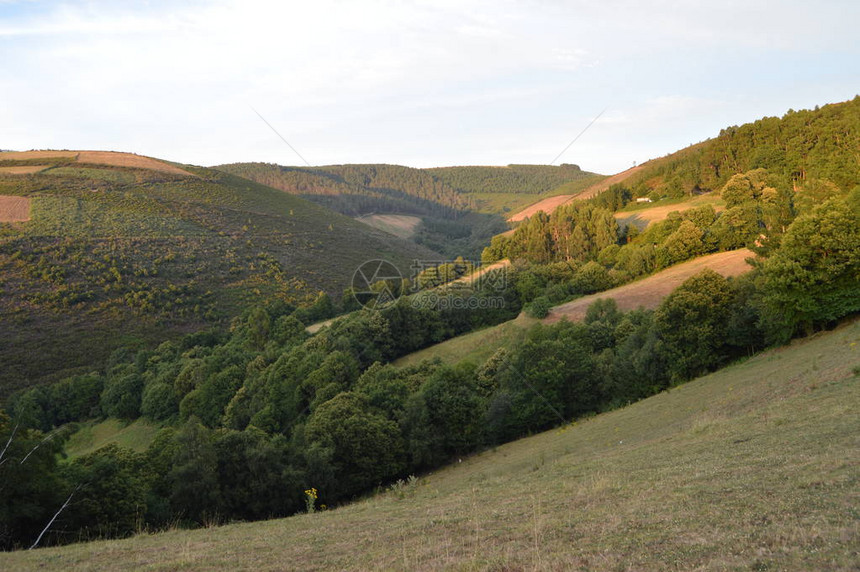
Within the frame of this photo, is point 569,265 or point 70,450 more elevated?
point 569,265

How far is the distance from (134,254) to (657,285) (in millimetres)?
82894

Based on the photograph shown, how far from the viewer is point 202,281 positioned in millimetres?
87438

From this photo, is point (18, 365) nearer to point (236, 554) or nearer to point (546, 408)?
point (546, 408)

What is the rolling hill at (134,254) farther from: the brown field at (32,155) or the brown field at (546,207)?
the brown field at (546,207)

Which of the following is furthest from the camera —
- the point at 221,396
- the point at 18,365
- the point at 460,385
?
the point at 18,365

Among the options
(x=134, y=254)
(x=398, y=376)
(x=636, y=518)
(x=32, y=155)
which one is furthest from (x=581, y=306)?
(x=32, y=155)

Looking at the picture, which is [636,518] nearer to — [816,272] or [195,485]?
[195,485]

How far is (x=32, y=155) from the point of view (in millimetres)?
127125

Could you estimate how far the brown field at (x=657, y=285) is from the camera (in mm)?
53872

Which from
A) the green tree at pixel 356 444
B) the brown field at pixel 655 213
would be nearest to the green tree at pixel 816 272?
the green tree at pixel 356 444

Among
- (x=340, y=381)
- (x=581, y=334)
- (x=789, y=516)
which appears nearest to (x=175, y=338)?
(x=340, y=381)

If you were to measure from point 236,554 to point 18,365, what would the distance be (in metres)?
67.1

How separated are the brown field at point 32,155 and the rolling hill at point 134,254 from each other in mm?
471

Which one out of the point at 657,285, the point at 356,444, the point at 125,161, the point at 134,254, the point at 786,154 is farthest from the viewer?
the point at 125,161
